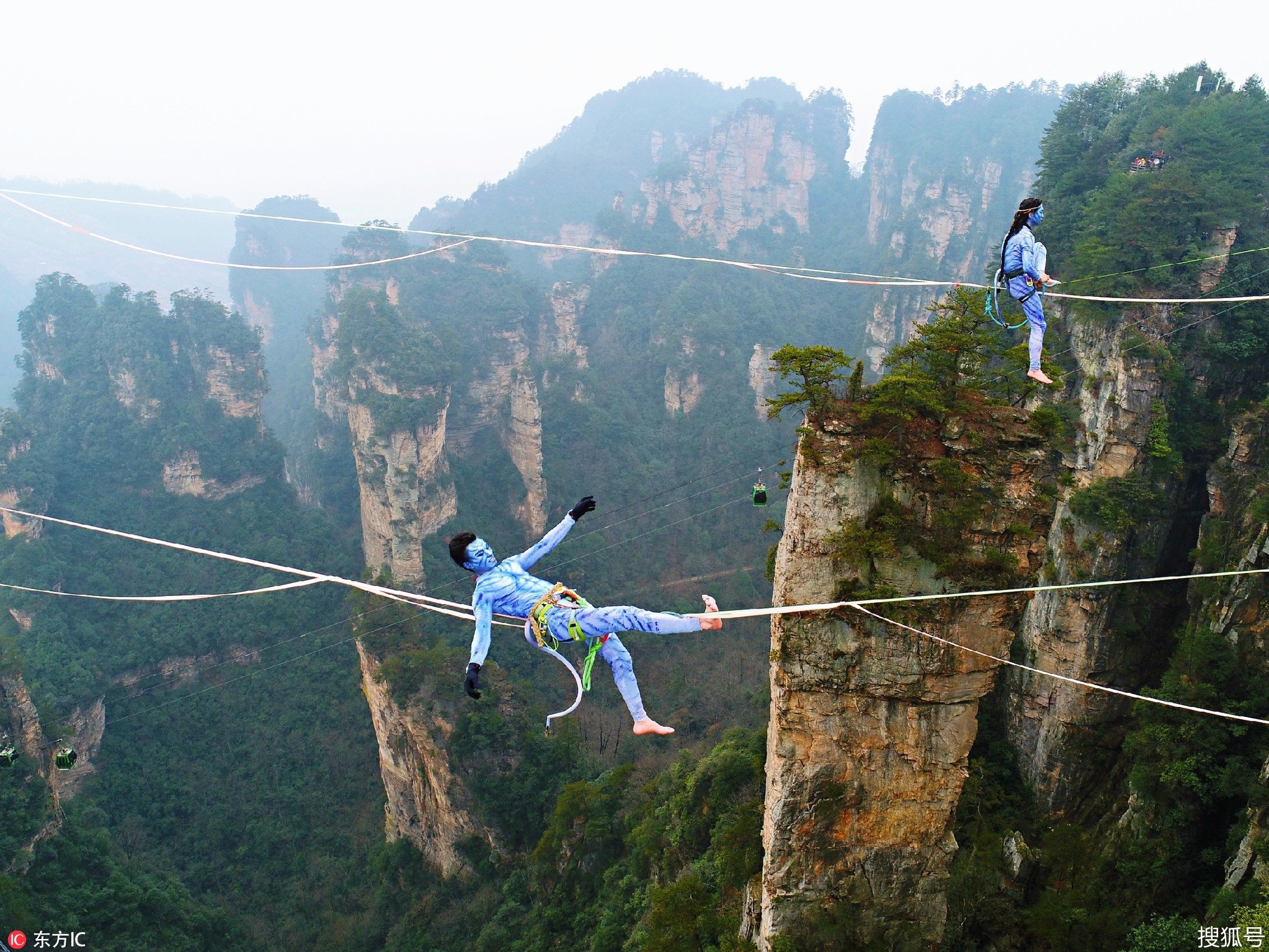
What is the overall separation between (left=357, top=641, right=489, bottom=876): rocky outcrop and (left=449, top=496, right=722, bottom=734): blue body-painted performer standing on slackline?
1993 centimetres

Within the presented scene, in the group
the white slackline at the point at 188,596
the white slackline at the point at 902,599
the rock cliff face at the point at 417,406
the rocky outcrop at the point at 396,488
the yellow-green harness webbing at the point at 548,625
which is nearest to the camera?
the white slackline at the point at 902,599

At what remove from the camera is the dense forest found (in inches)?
487

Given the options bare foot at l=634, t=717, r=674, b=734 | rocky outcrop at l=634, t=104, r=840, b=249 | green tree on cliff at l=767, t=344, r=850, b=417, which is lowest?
bare foot at l=634, t=717, r=674, b=734

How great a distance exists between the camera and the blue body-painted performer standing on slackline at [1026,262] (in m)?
8.93

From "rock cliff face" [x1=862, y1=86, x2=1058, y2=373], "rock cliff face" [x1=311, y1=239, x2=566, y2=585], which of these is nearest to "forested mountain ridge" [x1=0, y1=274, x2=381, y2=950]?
"rock cliff face" [x1=311, y1=239, x2=566, y2=585]

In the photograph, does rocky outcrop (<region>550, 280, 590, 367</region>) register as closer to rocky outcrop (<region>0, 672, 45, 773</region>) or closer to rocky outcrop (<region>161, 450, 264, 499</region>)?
rocky outcrop (<region>161, 450, 264, 499</region>)

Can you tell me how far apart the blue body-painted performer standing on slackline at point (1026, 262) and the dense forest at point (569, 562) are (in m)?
1.70

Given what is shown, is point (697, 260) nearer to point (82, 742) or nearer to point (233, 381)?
point (82, 742)

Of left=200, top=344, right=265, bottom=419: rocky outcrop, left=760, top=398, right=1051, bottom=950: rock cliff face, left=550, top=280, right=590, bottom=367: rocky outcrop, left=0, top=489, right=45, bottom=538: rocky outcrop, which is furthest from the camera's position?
left=550, top=280, right=590, bottom=367: rocky outcrop

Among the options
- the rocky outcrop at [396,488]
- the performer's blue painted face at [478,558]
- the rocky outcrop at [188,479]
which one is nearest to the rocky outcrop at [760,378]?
the rocky outcrop at [396,488]

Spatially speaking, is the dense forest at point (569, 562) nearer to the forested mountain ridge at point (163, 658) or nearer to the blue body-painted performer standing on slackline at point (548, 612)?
the forested mountain ridge at point (163, 658)

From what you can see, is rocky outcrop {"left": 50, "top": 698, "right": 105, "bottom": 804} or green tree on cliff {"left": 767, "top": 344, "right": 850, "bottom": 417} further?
rocky outcrop {"left": 50, "top": 698, "right": 105, "bottom": 804}

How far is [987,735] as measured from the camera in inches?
697

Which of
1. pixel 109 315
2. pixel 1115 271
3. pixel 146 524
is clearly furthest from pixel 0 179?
pixel 1115 271
